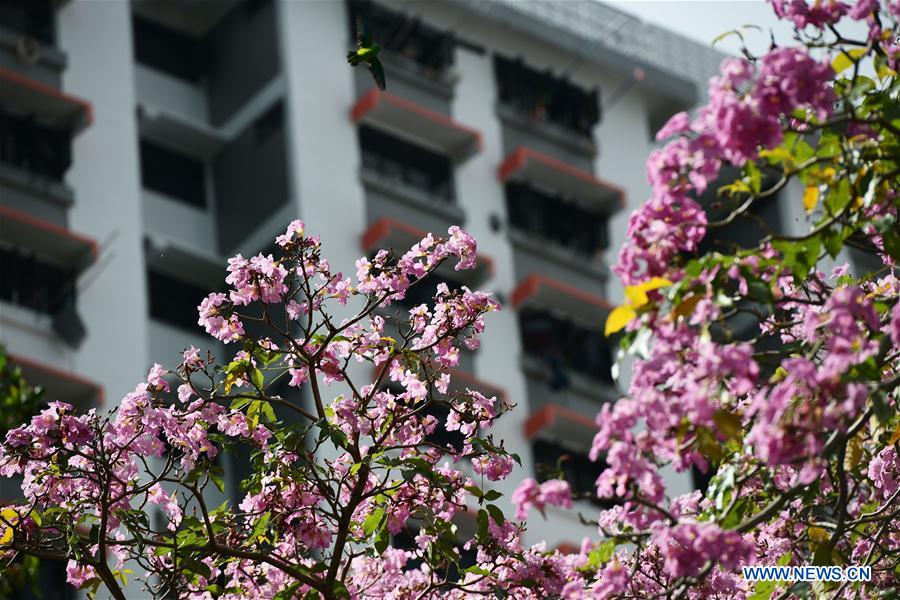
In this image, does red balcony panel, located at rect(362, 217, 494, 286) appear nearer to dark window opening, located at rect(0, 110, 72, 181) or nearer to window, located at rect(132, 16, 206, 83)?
dark window opening, located at rect(0, 110, 72, 181)

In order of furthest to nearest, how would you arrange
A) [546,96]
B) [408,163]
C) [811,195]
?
[546,96], [408,163], [811,195]

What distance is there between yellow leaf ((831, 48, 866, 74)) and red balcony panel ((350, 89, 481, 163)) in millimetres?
24115

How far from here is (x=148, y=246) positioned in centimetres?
3045

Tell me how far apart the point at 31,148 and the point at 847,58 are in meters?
23.8

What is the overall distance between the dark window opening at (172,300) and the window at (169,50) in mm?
4737

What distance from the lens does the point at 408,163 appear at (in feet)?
109

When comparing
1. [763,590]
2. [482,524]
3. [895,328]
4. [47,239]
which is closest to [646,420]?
[895,328]

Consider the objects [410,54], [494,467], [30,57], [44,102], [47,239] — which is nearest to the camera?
[494,467]

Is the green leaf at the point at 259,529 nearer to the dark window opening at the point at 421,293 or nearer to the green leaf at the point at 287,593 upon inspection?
the green leaf at the point at 287,593

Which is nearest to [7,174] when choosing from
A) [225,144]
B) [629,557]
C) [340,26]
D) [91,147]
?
[91,147]

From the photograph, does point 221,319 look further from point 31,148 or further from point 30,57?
point 30,57

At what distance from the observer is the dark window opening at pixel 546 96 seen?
35.3 meters

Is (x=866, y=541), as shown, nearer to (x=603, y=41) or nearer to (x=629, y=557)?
(x=629, y=557)

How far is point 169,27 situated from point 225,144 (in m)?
3.31
